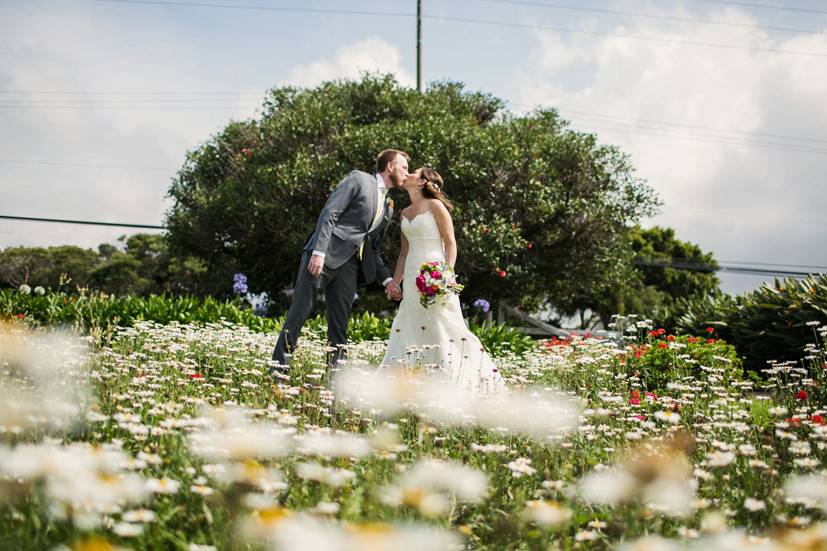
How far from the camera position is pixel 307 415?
477cm

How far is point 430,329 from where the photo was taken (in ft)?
22.0

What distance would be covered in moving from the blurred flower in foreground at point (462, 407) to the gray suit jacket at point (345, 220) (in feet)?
5.16

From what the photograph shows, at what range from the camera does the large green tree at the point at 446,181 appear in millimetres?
16281

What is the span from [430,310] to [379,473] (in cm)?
376

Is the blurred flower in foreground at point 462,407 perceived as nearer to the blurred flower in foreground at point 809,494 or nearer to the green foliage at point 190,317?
the blurred flower in foreground at point 809,494

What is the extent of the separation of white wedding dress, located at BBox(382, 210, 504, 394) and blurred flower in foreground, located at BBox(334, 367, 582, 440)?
1213 millimetres

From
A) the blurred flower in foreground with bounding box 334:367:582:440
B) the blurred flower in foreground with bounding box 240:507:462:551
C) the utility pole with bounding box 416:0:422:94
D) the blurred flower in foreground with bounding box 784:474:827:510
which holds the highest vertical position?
the utility pole with bounding box 416:0:422:94

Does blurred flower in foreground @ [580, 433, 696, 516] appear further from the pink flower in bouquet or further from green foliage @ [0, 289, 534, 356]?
green foliage @ [0, 289, 534, 356]

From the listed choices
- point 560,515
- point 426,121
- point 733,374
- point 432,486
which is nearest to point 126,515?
point 432,486

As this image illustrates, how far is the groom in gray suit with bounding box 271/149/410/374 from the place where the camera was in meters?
6.35

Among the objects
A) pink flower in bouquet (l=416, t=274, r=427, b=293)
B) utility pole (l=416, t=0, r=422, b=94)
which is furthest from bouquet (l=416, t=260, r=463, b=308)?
utility pole (l=416, t=0, r=422, b=94)

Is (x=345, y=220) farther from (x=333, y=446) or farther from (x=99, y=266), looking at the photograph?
(x=99, y=266)

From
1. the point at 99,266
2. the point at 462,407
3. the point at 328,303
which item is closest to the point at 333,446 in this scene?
the point at 462,407

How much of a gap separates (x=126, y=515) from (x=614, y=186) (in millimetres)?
18875
